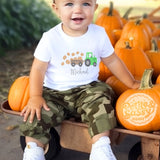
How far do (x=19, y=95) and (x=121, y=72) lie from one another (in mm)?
700

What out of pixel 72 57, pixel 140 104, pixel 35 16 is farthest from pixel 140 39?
pixel 35 16

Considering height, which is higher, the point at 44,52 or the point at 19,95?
the point at 44,52

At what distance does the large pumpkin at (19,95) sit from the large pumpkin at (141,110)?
2.11 feet

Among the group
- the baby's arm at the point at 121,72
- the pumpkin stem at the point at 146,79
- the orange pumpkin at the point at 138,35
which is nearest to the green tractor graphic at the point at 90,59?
the baby's arm at the point at 121,72

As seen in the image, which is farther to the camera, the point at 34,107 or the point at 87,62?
the point at 87,62

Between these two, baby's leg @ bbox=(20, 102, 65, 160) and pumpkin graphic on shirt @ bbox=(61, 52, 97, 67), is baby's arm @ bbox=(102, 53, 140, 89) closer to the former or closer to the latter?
pumpkin graphic on shirt @ bbox=(61, 52, 97, 67)

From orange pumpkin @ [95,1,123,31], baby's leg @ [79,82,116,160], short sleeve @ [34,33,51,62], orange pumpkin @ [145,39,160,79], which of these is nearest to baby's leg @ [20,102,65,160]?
baby's leg @ [79,82,116,160]

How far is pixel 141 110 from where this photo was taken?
2.15 meters

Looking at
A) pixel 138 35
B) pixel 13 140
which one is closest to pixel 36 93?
pixel 13 140

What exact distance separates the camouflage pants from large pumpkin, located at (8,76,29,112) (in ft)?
0.43

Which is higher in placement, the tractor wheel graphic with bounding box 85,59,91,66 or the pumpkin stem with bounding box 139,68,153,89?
the tractor wheel graphic with bounding box 85,59,91,66

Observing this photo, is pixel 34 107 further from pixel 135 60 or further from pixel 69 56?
pixel 135 60

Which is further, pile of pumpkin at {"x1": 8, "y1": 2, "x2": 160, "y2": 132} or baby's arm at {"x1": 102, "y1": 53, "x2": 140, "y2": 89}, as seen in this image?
baby's arm at {"x1": 102, "y1": 53, "x2": 140, "y2": 89}

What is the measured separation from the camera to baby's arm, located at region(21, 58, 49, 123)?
226cm
